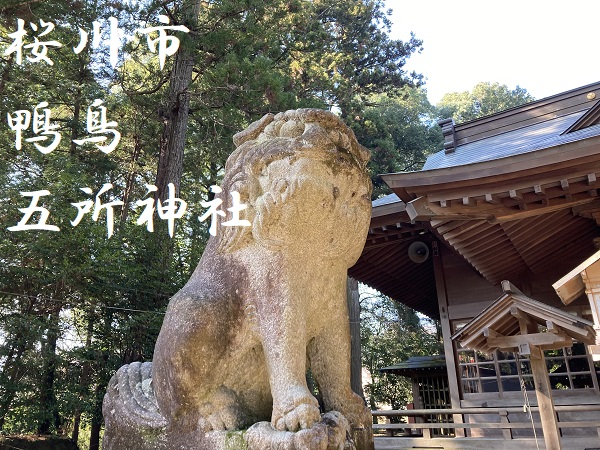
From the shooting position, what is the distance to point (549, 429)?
319 centimetres

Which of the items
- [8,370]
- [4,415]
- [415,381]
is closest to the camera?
[4,415]

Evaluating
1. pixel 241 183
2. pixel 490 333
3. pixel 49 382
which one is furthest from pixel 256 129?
pixel 49 382

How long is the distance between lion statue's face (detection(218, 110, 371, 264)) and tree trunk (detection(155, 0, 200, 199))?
18.7ft

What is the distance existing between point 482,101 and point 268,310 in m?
25.5

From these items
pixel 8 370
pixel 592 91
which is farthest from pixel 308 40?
pixel 8 370

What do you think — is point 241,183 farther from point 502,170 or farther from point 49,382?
point 49,382

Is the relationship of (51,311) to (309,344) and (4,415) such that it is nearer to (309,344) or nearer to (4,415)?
(4,415)

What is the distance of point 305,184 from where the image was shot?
2049 millimetres

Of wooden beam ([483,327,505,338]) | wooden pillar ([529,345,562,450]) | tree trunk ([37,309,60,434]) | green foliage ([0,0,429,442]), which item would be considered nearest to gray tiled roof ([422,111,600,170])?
green foliage ([0,0,429,442])

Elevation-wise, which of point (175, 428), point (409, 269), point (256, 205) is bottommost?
point (175, 428)

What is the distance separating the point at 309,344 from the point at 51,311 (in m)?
5.67

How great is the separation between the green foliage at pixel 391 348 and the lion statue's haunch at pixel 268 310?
38.8 feet

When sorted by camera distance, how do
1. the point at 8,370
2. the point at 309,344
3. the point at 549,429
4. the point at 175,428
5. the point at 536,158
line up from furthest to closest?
the point at 8,370, the point at 536,158, the point at 549,429, the point at 309,344, the point at 175,428

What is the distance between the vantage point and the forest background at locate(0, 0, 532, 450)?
6.27 m
